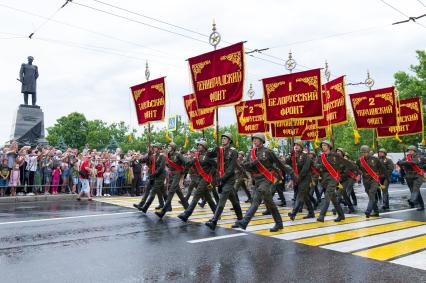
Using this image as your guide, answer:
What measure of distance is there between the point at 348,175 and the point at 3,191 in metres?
11.5

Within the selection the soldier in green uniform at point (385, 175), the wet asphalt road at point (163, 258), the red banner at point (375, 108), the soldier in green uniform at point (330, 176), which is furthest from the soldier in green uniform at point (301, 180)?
the red banner at point (375, 108)

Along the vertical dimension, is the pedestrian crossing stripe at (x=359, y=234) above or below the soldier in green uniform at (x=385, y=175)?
below

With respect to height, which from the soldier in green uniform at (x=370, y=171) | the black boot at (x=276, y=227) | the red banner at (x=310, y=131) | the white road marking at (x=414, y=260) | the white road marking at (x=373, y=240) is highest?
the red banner at (x=310, y=131)

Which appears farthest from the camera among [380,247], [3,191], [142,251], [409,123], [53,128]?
[53,128]

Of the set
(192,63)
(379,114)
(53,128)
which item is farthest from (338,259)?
(53,128)

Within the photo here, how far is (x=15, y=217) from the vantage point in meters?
9.56

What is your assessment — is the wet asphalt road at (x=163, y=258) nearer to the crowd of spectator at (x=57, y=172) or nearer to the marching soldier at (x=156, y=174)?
the marching soldier at (x=156, y=174)

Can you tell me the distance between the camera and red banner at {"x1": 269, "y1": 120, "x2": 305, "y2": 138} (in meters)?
15.4

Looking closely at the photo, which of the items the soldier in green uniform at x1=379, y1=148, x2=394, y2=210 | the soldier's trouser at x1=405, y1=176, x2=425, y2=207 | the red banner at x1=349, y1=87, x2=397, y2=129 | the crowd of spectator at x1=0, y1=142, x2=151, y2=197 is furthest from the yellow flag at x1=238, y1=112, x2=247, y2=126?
the soldier's trouser at x1=405, y1=176, x2=425, y2=207

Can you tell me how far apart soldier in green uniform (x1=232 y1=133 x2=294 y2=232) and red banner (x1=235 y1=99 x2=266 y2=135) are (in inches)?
333

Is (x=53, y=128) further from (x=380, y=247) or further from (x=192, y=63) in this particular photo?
(x=380, y=247)

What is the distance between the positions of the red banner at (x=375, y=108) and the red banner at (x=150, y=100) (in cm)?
700

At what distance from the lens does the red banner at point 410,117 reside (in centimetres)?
1678

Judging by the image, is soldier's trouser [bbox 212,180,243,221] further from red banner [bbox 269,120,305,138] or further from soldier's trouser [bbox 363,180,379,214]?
red banner [bbox 269,120,305,138]
